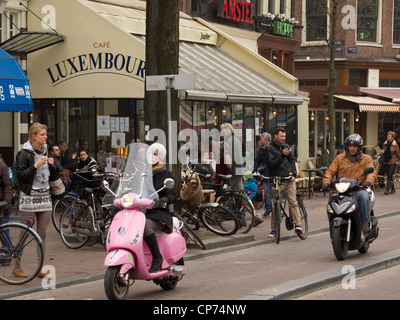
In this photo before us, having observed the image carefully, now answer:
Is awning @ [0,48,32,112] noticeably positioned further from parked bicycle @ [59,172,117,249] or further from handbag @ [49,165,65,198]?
handbag @ [49,165,65,198]

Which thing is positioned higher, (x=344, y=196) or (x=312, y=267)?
(x=344, y=196)

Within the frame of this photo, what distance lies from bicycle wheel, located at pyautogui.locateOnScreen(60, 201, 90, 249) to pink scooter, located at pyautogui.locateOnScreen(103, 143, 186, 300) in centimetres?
329

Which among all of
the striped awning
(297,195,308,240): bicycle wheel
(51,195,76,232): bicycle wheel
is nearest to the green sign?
the striped awning

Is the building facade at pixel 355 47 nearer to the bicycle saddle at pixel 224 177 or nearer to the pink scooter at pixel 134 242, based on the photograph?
the bicycle saddle at pixel 224 177

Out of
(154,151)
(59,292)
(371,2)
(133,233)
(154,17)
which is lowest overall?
(59,292)

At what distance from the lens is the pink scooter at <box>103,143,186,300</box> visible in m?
7.89

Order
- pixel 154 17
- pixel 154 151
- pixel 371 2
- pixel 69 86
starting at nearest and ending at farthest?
pixel 154 151 → pixel 154 17 → pixel 69 86 → pixel 371 2

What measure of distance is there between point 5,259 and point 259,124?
1503 centimetres

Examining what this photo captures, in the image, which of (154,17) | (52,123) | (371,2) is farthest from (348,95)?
(154,17)

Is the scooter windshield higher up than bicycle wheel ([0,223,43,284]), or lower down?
higher up

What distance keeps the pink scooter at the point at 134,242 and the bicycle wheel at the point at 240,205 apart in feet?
16.7

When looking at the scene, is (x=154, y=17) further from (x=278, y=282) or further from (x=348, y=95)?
(x=348, y=95)

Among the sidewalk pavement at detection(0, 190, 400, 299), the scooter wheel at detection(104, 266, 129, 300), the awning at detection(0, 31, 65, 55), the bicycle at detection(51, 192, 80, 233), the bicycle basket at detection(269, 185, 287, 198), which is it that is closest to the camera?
the scooter wheel at detection(104, 266, 129, 300)

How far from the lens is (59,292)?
8992 mm
